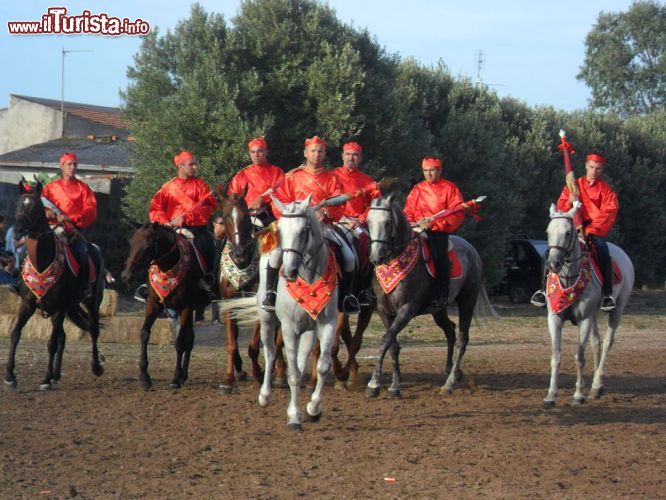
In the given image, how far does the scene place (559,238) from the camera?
1145cm

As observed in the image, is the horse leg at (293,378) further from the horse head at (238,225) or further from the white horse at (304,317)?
the horse head at (238,225)

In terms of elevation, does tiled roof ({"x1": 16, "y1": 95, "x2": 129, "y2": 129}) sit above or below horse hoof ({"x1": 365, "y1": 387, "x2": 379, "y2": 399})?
above

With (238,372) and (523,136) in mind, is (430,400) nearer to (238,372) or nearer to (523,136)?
(238,372)

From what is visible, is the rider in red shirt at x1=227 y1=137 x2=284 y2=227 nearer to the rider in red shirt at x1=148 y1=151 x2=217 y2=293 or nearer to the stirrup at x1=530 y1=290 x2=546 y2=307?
the rider in red shirt at x1=148 y1=151 x2=217 y2=293

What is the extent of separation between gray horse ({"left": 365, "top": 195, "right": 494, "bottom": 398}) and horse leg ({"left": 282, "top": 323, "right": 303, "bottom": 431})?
160 cm

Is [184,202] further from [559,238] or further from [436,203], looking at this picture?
[559,238]

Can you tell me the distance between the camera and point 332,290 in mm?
10031

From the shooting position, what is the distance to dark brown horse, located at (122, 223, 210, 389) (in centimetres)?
1200

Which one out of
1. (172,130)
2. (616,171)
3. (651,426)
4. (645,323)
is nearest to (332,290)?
(651,426)

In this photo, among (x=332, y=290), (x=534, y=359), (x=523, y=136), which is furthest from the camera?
(x=523, y=136)

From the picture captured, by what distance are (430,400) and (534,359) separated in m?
5.13

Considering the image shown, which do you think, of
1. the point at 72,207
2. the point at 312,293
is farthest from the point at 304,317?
the point at 72,207

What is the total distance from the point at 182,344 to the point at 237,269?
1.29 metres

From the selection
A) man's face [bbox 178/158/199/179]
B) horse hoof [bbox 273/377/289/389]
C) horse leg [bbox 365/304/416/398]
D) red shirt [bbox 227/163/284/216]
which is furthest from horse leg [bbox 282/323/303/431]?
man's face [bbox 178/158/199/179]
